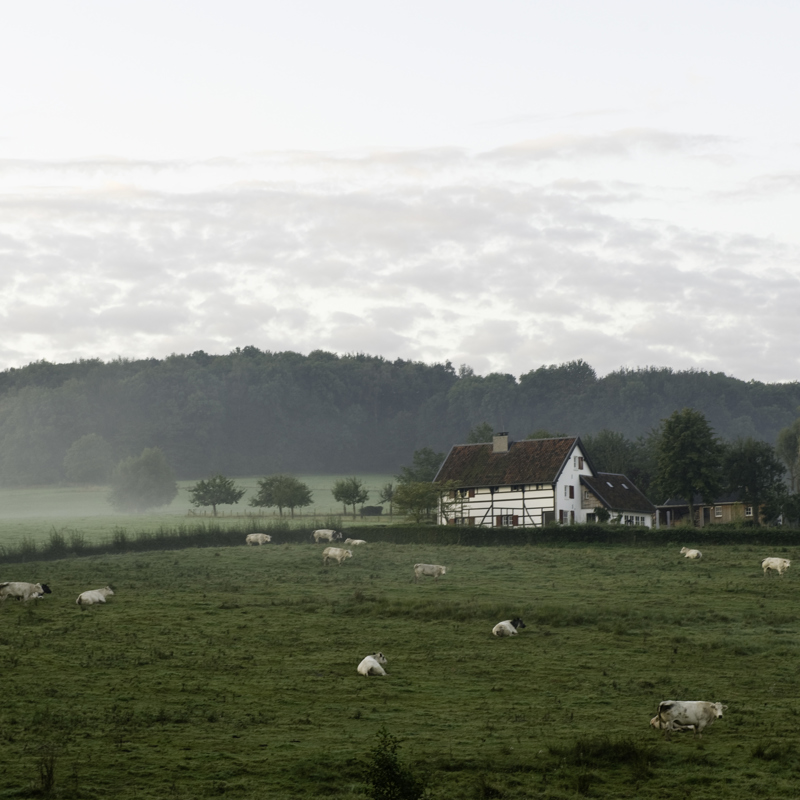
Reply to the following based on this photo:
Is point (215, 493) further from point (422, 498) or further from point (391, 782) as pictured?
point (391, 782)

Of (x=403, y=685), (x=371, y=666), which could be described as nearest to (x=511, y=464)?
(x=371, y=666)

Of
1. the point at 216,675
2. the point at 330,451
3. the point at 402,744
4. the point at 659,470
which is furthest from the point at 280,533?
the point at 330,451

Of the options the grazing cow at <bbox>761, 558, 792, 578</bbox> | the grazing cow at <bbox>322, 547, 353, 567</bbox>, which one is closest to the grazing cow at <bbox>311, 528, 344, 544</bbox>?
the grazing cow at <bbox>322, 547, 353, 567</bbox>

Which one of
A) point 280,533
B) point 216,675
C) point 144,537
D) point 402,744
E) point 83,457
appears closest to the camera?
point 402,744

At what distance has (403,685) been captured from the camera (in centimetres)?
2494

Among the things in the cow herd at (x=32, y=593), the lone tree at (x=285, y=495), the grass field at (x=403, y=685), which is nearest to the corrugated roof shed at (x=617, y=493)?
the lone tree at (x=285, y=495)

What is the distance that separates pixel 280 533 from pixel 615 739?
1950 inches

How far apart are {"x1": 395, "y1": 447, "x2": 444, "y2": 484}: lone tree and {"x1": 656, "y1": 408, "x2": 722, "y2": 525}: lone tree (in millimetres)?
34426

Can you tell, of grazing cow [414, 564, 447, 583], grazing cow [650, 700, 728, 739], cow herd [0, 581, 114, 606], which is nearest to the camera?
grazing cow [650, 700, 728, 739]

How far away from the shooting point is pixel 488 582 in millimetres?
43844

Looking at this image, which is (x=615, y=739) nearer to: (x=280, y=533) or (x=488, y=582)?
(x=488, y=582)

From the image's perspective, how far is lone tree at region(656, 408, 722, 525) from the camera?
8000 cm

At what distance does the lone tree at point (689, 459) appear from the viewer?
80.0 meters

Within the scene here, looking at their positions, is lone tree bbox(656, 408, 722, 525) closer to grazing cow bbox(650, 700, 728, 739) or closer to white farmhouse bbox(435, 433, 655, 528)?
white farmhouse bbox(435, 433, 655, 528)
